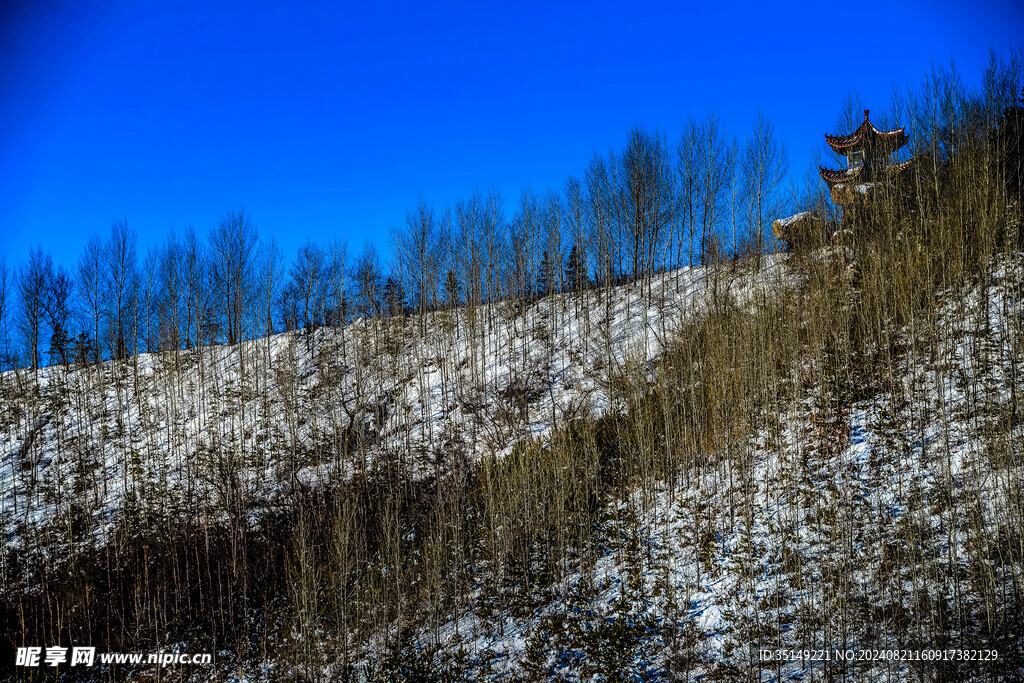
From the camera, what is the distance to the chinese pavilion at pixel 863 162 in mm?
19672

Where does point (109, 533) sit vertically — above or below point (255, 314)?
below

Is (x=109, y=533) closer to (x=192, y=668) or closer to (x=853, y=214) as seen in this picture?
(x=192, y=668)

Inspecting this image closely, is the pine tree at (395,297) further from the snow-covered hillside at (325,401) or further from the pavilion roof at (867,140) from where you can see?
the pavilion roof at (867,140)

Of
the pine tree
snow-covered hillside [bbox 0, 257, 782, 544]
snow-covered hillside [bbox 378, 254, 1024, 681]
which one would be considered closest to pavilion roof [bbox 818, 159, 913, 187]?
snow-covered hillside [bbox 0, 257, 782, 544]

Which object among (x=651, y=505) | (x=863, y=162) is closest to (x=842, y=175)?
(x=863, y=162)

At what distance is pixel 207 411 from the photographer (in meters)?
24.9

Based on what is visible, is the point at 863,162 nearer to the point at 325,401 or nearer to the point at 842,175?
the point at 842,175

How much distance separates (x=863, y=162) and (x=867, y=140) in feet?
2.94

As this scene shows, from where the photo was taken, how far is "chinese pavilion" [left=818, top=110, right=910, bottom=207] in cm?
1967

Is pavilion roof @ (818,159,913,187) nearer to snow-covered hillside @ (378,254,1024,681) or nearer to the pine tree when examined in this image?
snow-covered hillside @ (378,254,1024,681)

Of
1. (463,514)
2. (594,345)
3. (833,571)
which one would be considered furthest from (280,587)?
(594,345)

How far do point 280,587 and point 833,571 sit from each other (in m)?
11.6

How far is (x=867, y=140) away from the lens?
21891mm

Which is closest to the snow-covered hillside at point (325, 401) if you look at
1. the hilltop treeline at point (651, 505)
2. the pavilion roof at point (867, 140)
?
the hilltop treeline at point (651, 505)
